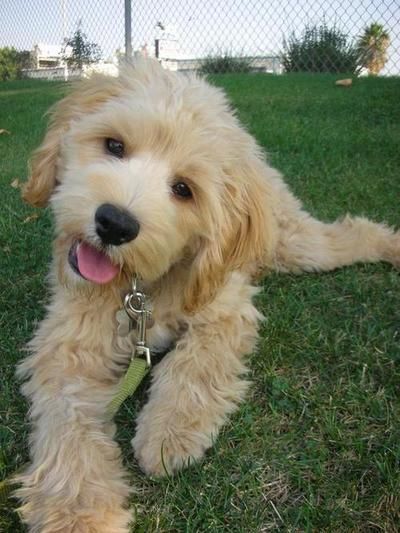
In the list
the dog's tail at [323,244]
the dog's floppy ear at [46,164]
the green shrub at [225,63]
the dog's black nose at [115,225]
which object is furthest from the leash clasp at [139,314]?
the green shrub at [225,63]

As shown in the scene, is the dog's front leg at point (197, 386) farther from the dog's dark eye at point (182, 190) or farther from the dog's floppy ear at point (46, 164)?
the dog's floppy ear at point (46, 164)

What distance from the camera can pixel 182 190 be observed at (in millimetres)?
2279

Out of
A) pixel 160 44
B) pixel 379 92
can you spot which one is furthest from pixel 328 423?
pixel 160 44

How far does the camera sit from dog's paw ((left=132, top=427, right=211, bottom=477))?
73.7 inches

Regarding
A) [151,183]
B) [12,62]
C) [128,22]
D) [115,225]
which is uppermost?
[128,22]

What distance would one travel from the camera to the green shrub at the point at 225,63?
1501cm

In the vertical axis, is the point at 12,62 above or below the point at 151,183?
below

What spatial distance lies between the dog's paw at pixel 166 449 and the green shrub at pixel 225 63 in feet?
46.2

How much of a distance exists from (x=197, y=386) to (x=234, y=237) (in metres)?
0.64

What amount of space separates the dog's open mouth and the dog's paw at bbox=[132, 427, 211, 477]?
1.90 feet

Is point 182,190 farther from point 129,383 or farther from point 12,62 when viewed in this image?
point 12,62

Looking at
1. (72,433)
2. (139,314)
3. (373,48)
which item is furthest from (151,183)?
(373,48)

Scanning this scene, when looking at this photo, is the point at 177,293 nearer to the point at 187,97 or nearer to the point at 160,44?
the point at 187,97

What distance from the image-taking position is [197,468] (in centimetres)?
187
